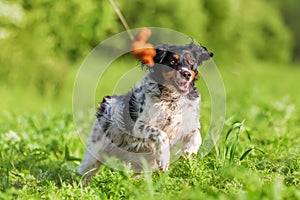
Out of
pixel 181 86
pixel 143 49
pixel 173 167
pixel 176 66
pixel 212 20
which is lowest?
pixel 173 167

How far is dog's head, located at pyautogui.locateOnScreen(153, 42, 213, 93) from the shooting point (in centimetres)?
507

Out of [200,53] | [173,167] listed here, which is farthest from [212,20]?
[173,167]

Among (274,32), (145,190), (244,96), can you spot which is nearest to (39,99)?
(244,96)

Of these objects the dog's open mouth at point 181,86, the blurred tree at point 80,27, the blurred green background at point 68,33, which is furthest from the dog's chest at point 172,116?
the blurred tree at point 80,27

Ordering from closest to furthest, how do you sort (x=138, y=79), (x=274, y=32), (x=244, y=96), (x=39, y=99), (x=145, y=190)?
(x=145, y=190)
(x=138, y=79)
(x=244, y=96)
(x=39, y=99)
(x=274, y=32)

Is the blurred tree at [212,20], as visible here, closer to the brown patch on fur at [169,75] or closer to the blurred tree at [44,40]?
the blurred tree at [44,40]

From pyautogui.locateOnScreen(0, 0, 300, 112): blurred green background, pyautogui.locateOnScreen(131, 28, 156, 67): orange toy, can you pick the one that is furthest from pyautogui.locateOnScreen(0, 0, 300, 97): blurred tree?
pyautogui.locateOnScreen(131, 28, 156, 67): orange toy

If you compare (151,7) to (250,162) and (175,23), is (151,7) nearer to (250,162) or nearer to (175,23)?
(175,23)

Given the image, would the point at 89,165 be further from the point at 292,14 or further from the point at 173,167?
the point at 292,14

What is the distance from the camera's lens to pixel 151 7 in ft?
66.6

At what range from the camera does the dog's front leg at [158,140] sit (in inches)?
196

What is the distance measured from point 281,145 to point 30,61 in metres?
10.0

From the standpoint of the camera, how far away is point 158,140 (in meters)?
5.02

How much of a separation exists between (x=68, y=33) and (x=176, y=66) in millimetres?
9256
